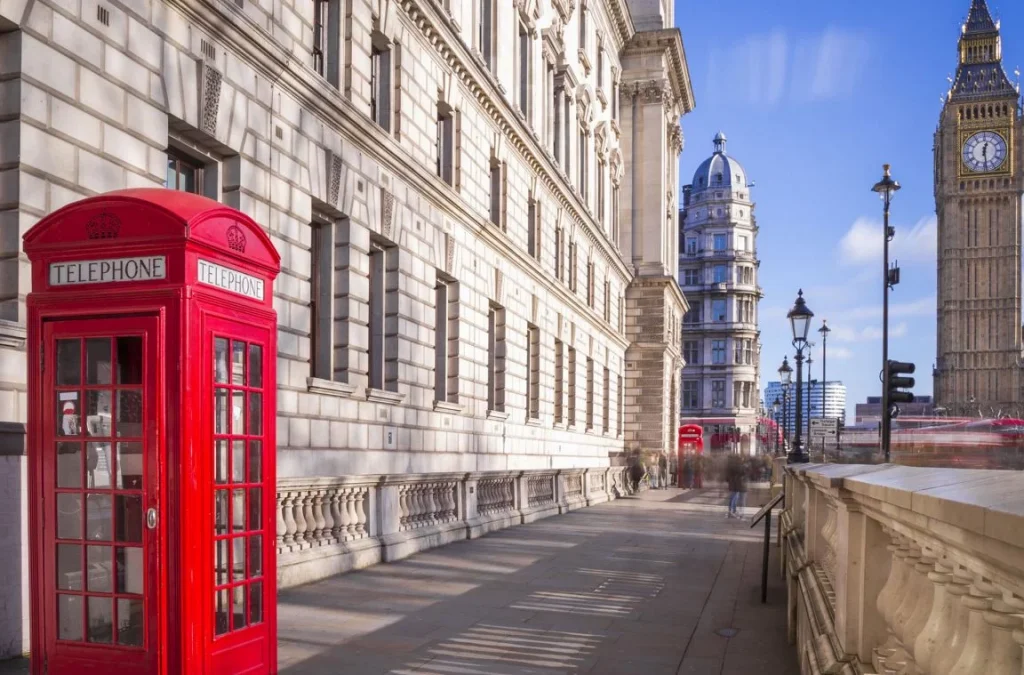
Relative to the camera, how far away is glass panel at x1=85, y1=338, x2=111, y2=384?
5.49 m

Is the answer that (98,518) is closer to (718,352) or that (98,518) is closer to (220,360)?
(220,360)

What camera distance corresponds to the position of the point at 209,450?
557cm

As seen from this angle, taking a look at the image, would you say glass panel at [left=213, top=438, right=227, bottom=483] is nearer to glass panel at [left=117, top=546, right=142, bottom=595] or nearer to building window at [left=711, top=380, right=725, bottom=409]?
glass panel at [left=117, top=546, right=142, bottom=595]

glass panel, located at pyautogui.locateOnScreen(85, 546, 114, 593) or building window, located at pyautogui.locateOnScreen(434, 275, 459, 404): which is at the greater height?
building window, located at pyautogui.locateOnScreen(434, 275, 459, 404)

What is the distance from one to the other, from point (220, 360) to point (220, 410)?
0.27 m

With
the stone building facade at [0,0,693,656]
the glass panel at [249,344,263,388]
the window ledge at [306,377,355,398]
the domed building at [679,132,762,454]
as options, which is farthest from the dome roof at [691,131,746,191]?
the glass panel at [249,344,263,388]

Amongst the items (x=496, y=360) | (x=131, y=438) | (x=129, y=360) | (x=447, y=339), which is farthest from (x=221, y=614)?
(x=496, y=360)

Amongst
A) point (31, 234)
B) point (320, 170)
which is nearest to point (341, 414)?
point (320, 170)

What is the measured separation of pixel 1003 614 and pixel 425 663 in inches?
249

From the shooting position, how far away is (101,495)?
18.1 feet

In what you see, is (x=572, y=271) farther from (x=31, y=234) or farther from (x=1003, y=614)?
(x=1003, y=614)

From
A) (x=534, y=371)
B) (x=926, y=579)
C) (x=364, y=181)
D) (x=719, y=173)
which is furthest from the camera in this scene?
(x=719, y=173)

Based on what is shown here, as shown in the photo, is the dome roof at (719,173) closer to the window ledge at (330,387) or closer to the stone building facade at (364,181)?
the stone building facade at (364,181)

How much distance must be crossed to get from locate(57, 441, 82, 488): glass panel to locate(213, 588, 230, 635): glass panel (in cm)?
96
